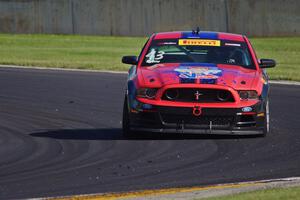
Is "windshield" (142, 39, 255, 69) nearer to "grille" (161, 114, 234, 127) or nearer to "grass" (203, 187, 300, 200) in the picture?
"grille" (161, 114, 234, 127)

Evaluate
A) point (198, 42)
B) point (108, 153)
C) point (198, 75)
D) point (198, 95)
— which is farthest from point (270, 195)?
point (198, 42)

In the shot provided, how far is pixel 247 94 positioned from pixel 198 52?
138 centimetres

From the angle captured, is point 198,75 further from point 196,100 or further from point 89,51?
point 89,51

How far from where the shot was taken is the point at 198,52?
42.7 ft

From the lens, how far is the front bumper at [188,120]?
38.1 ft

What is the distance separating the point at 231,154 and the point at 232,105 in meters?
1.16

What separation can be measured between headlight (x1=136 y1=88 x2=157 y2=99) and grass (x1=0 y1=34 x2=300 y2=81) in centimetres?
966

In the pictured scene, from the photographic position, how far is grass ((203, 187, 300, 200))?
25.0 feet

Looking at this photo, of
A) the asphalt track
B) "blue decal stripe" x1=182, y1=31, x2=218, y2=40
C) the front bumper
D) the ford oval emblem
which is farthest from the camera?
"blue decal stripe" x1=182, y1=31, x2=218, y2=40

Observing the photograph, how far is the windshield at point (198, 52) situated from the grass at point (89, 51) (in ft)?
26.7

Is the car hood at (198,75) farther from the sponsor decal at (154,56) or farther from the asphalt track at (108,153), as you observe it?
the asphalt track at (108,153)

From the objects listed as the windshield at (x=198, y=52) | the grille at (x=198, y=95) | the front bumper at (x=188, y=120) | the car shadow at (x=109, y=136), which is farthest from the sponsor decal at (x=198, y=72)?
the car shadow at (x=109, y=136)

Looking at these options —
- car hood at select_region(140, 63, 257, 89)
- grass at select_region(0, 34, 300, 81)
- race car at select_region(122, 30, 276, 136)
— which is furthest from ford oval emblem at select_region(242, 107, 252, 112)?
grass at select_region(0, 34, 300, 81)

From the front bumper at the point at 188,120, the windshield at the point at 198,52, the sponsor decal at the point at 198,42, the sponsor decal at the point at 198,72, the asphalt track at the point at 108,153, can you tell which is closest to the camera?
the asphalt track at the point at 108,153
